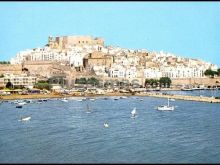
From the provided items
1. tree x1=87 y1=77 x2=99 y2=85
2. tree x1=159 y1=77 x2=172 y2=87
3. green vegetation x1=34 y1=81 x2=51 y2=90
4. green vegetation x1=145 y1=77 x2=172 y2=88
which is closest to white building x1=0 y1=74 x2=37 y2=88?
green vegetation x1=34 y1=81 x2=51 y2=90

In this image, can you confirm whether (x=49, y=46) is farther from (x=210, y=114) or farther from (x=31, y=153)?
(x=31, y=153)

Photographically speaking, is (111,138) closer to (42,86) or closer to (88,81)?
(42,86)

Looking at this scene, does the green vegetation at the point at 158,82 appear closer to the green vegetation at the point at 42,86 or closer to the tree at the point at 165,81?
the tree at the point at 165,81

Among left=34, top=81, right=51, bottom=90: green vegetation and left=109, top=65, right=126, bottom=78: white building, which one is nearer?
left=34, top=81, right=51, bottom=90: green vegetation

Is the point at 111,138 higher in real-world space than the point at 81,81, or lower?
lower

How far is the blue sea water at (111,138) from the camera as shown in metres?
11.9

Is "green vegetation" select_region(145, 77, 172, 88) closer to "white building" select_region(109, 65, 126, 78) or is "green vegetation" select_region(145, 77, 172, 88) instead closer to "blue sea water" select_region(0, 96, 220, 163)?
"white building" select_region(109, 65, 126, 78)

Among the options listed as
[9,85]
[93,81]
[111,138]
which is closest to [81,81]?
[93,81]

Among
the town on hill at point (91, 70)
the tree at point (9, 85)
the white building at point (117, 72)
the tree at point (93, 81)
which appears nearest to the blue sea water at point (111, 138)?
the tree at point (9, 85)

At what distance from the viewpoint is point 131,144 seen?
44.6 ft

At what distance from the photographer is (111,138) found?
14672 mm

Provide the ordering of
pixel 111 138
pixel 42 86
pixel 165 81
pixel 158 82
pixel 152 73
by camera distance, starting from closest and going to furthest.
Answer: pixel 111 138 < pixel 42 86 < pixel 165 81 < pixel 158 82 < pixel 152 73

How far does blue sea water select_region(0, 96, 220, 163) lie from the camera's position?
38.9 ft

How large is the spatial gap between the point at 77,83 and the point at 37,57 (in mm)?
12268
